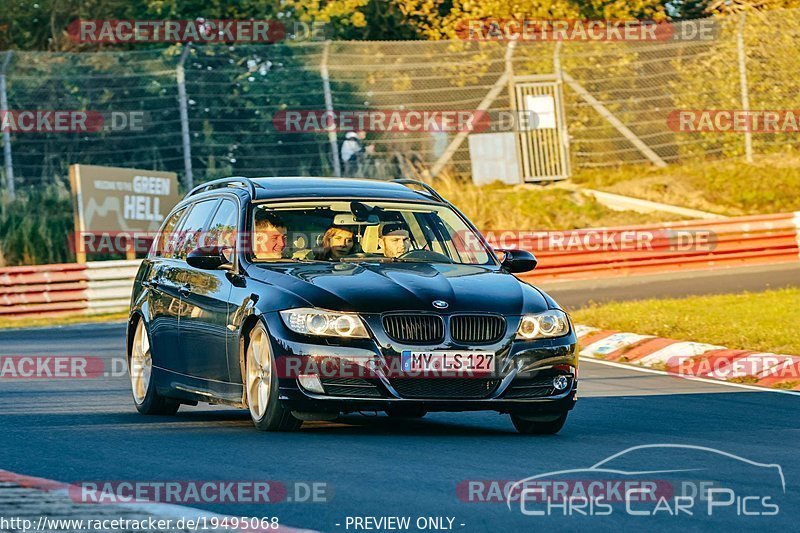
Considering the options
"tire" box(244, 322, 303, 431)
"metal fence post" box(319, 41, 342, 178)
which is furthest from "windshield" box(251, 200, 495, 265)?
"metal fence post" box(319, 41, 342, 178)

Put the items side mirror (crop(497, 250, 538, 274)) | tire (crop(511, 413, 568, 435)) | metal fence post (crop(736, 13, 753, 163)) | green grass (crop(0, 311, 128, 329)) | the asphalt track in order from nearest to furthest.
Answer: the asphalt track
tire (crop(511, 413, 568, 435))
side mirror (crop(497, 250, 538, 274))
green grass (crop(0, 311, 128, 329))
metal fence post (crop(736, 13, 753, 163))

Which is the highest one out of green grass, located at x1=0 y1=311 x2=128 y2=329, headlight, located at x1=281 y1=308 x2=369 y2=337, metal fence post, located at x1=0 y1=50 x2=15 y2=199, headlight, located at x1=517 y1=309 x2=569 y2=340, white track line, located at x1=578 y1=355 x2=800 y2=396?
metal fence post, located at x1=0 y1=50 x2=15 y2=199

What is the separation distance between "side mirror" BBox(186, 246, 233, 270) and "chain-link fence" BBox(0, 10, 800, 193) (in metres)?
19.9

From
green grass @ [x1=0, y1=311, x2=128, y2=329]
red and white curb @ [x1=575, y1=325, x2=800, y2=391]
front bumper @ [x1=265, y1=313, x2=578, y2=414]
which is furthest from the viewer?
green grass @ [x1=0, y1=311, x2=128, y2=329]

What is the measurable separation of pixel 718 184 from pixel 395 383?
22306 mm

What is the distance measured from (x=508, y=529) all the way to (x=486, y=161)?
25.3 meters

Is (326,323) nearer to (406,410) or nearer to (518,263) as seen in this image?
(406,410)

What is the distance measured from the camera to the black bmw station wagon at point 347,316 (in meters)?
9.89

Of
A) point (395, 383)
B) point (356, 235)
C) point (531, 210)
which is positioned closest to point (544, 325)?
point (395, 383)

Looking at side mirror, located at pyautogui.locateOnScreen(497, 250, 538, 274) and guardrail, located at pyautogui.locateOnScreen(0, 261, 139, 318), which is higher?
side mirror, located at pyautogui.locateOnScreen(497, 250, 538, 274)

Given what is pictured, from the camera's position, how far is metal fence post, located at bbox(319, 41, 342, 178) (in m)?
31.0

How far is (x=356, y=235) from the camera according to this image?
36.8ft

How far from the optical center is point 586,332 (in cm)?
1895

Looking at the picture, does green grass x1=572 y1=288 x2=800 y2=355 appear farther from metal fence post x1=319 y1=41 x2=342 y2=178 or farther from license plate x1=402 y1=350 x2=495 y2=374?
metal fence post x1=319 y1=41 x2=342 y2=178
